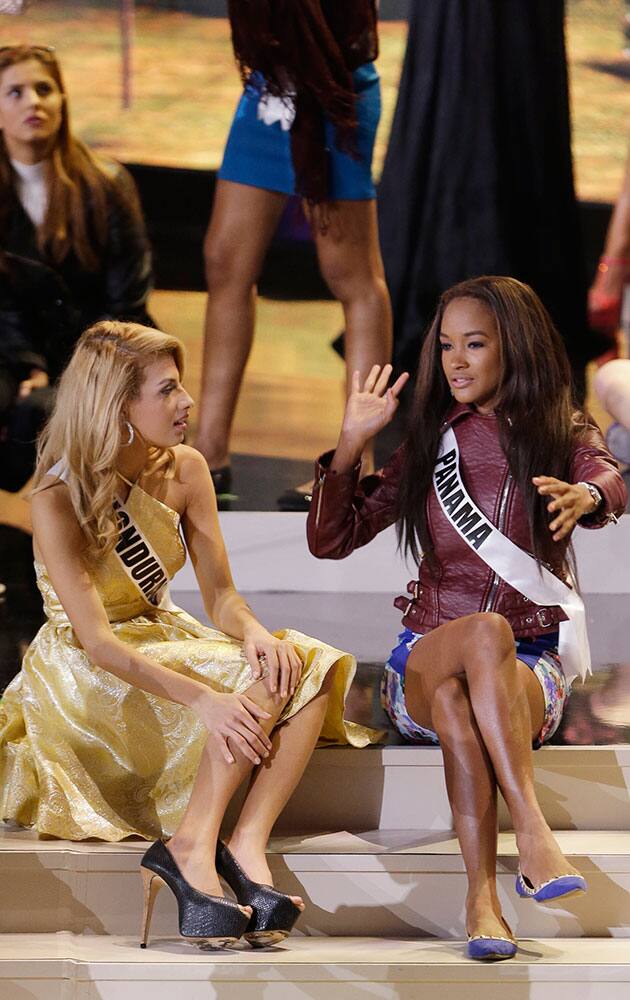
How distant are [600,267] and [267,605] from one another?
2.29m

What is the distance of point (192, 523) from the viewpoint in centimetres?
300

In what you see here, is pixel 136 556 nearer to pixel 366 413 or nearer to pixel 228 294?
pixel 366 413

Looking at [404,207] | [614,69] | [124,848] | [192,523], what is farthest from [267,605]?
[614,69]

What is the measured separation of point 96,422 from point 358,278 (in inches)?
74.4

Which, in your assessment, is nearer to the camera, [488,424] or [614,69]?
[488,424]

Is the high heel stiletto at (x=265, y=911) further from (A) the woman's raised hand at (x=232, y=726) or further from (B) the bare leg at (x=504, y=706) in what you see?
(B) the bare leg at (x=504, y=706)

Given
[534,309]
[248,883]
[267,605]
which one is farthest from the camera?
[267,605]

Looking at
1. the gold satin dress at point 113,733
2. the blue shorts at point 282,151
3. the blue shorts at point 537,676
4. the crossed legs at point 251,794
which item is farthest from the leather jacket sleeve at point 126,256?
the crossed legs at point 251,794

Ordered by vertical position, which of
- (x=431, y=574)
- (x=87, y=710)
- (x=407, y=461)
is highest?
(x=407, y=461)

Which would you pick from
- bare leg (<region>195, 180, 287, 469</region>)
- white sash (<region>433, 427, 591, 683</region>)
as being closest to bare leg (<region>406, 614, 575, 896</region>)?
white sash (<region>433, 427, 591, 683</region>)

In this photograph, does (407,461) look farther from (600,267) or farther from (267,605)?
(600,267)

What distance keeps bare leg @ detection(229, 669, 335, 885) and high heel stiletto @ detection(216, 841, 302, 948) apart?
26 mm

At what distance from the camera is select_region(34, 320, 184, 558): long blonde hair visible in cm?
277

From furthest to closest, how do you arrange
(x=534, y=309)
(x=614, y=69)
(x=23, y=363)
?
(x=614, y=69), (x=23, y=363), (x=534, y=309)
